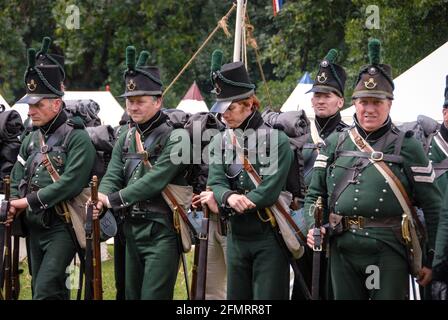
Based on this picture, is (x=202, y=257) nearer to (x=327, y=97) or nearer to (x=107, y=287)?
(x=327, y=97)

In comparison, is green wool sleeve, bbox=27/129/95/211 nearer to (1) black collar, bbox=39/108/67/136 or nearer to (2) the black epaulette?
(2) the black epaulette

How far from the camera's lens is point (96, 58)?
101 ft

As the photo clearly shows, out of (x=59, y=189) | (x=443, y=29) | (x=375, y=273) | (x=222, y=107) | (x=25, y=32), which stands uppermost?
(x=25, y=32)

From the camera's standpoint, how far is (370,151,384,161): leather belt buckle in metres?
7.04

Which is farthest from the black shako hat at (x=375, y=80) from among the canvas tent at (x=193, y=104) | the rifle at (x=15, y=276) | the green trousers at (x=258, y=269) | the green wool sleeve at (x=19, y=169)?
the canvas tent at (x=193, y=104)

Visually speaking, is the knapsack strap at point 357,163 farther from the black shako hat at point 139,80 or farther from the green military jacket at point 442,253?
the black shako hat at point 139,80

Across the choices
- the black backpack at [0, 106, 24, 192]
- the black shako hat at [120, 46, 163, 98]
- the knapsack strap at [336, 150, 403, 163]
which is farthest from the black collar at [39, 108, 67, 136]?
the knapsack strap at [336, 150, 403, 163]

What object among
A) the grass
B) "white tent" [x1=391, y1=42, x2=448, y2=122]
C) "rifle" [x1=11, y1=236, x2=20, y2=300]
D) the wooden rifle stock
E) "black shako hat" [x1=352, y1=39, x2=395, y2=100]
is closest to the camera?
"black shako hat" [x1=352, y1=39, x2=395, y2=100]

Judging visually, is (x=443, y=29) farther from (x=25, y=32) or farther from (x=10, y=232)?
(x=25, y=32)

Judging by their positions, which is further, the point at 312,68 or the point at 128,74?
the point at 312,68

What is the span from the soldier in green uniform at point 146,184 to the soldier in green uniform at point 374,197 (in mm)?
1512

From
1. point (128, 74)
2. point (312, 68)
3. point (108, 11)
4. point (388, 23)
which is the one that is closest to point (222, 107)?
point (128, 74)

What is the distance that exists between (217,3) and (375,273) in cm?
2368

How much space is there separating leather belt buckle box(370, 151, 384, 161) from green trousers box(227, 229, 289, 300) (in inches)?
42.4
